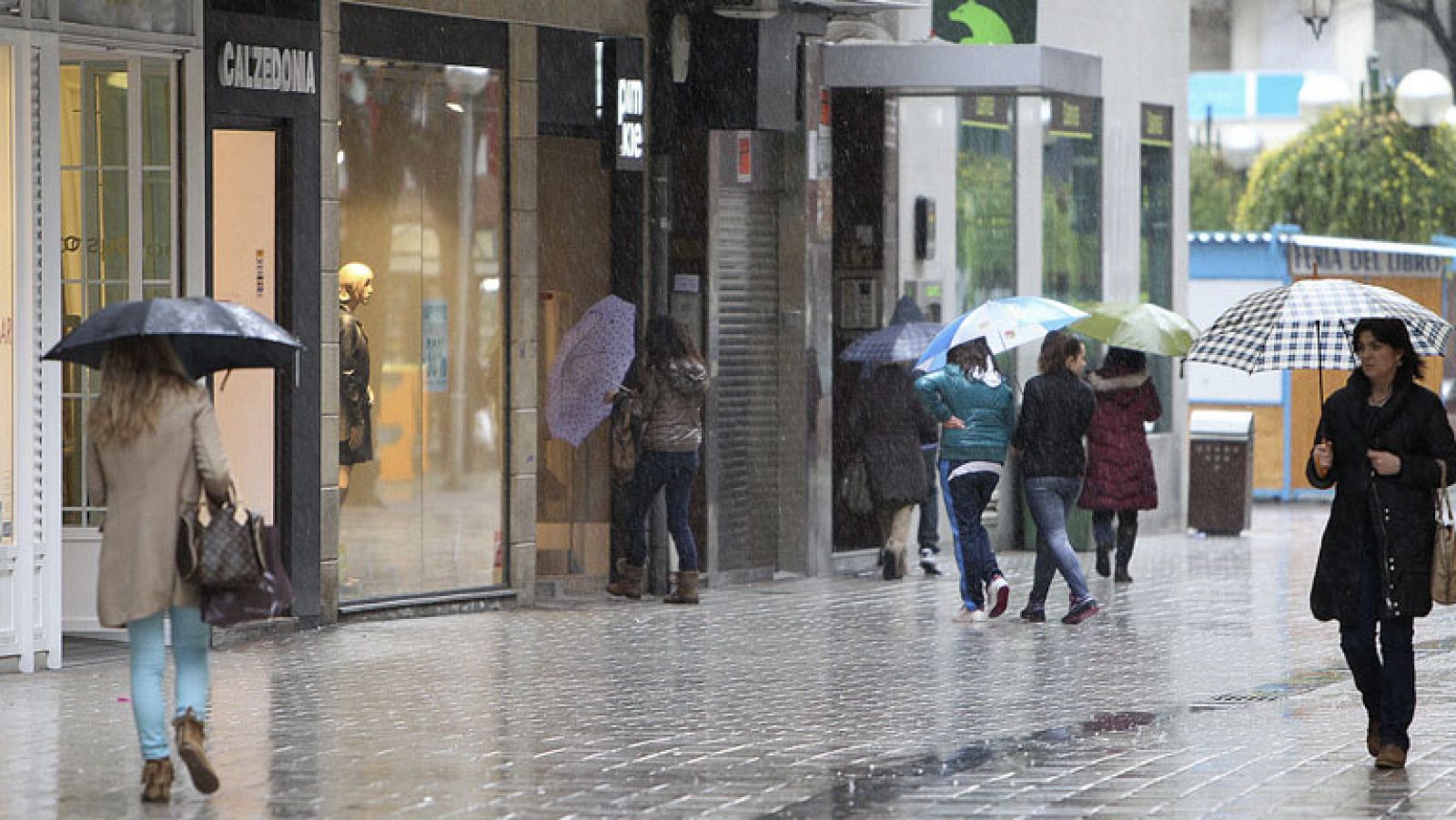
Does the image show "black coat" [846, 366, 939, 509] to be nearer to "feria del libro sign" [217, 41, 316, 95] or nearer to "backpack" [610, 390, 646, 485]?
"backpack" [610, 390, 646, 485]

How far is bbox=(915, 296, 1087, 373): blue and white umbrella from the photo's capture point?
15328 mm

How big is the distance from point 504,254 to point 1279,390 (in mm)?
13766

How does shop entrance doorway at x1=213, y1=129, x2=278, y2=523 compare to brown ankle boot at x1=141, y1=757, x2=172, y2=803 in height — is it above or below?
above

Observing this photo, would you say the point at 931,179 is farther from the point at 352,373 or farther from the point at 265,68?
the point at 265,68

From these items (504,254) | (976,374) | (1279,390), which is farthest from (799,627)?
(1279,390)

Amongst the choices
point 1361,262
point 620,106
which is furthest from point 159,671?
point 1361,262

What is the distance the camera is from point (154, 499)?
8.85 metres

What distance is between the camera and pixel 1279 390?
2786 centimetres

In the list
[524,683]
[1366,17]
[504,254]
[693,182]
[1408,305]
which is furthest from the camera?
[1366,17]

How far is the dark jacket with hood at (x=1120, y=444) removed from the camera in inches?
746

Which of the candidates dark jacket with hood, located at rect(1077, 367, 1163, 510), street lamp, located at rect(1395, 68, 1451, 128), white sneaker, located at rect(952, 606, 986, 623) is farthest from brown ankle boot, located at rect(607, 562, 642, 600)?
street lamp, located at rect(1395, 68, 1451, 128)

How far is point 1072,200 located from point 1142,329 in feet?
13.9

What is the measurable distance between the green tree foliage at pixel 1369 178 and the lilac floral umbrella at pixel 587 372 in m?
31.2

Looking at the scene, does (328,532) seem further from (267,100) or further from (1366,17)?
(1366,17)
